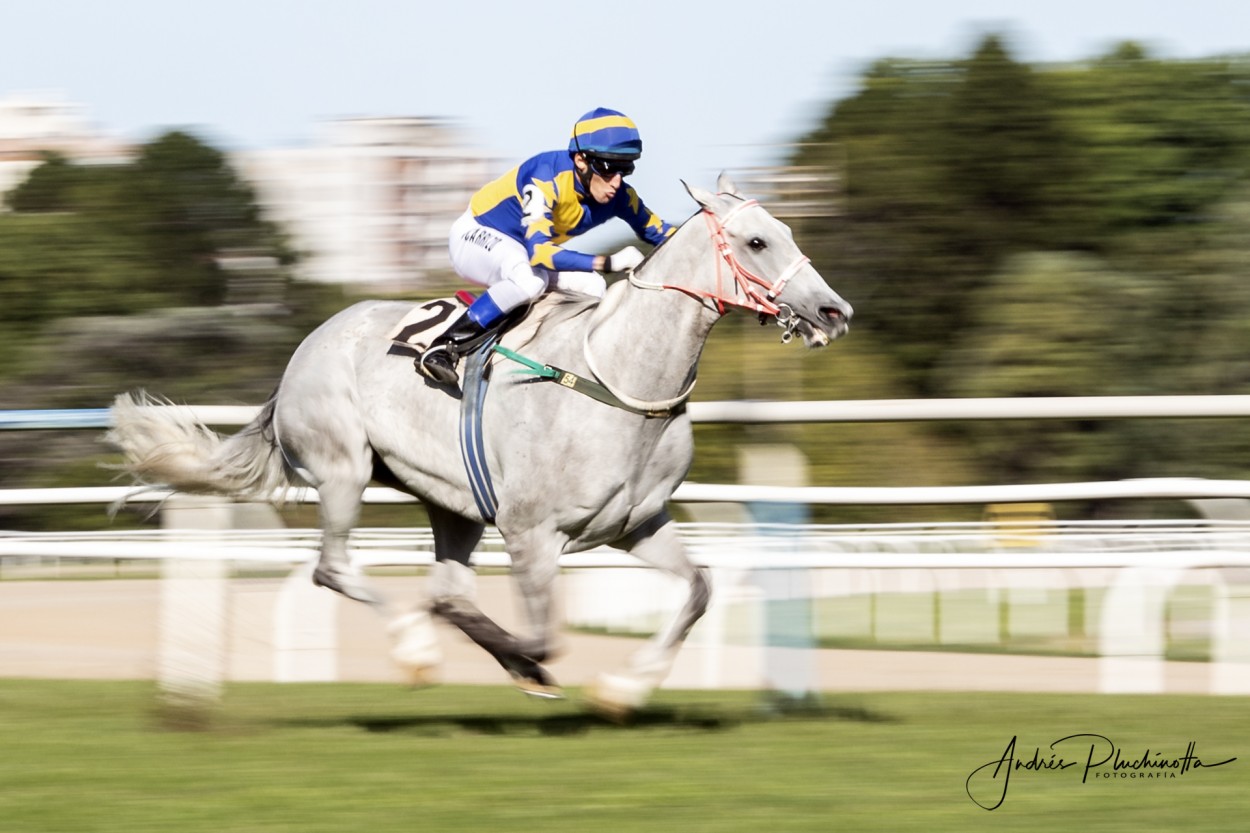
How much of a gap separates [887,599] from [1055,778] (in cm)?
213

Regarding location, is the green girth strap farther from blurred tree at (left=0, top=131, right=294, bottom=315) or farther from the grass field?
blurred tree at (left=0, top=131, right=294, bottom=315)

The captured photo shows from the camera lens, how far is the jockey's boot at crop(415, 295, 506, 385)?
588cm

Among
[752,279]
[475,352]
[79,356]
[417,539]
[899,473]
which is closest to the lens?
[752,279]

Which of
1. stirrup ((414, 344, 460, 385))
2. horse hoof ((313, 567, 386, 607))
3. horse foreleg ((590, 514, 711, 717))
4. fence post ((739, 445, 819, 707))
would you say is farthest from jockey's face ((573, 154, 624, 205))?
horse hoof ((313, 567, 386, 607))

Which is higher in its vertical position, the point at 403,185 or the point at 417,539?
the point at 417,539

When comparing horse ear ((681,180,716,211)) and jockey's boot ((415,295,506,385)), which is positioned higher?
horse ear ((681,180,716,211))

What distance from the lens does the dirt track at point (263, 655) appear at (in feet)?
20.7

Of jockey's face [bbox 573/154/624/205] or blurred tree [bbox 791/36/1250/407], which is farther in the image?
blurred tree [bbox 791/36/1250/407]

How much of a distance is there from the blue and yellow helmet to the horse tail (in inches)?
63.1

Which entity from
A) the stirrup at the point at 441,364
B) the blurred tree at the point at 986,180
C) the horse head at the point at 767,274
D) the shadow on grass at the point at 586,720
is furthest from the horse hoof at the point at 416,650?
the blurred tree at the point at 986,180

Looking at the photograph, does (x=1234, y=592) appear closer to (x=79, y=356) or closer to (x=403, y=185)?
(x=79, y=356)

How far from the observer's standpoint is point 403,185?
4567 inches

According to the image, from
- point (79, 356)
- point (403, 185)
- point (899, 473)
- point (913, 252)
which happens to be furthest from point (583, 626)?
point (403, 185)

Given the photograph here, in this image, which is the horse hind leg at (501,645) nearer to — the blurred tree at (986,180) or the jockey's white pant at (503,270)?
the jockey's white pant at (503,270)
